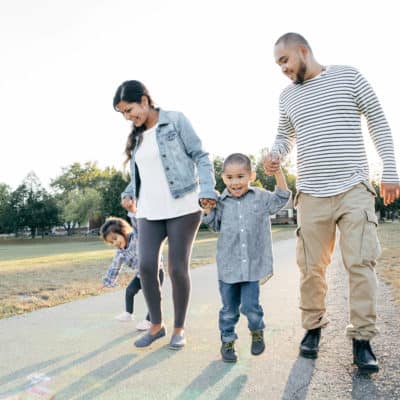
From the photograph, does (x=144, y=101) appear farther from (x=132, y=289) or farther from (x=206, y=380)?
(x=206, y=380)

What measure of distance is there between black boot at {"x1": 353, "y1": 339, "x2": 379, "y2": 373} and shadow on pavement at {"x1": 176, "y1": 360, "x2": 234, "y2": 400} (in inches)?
28.8

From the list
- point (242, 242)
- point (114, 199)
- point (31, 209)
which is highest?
point (114, 199)

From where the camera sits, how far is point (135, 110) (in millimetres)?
3471

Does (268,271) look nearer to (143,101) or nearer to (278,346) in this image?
(278,346)

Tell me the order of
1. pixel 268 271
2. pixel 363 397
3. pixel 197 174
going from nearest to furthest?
pixel 363 397 → pixel 268 271 → pixel 197 174

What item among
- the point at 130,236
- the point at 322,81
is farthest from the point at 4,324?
the point at 322,81

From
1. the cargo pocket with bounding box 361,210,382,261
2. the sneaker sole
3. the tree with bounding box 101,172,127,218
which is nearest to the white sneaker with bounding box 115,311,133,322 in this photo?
the sneaker sole

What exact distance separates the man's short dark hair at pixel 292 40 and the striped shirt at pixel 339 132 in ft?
0.79

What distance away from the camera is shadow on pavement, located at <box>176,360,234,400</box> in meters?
2.40

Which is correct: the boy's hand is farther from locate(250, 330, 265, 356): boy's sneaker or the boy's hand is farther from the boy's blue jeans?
locate(250, 330, 265, 356): boy's sneaker

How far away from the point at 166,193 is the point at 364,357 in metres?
1.67

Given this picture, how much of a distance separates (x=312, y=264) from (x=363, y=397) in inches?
38.8

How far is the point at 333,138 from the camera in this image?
3.08 m

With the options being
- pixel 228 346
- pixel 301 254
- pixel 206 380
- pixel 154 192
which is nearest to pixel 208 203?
pixel 154 192
